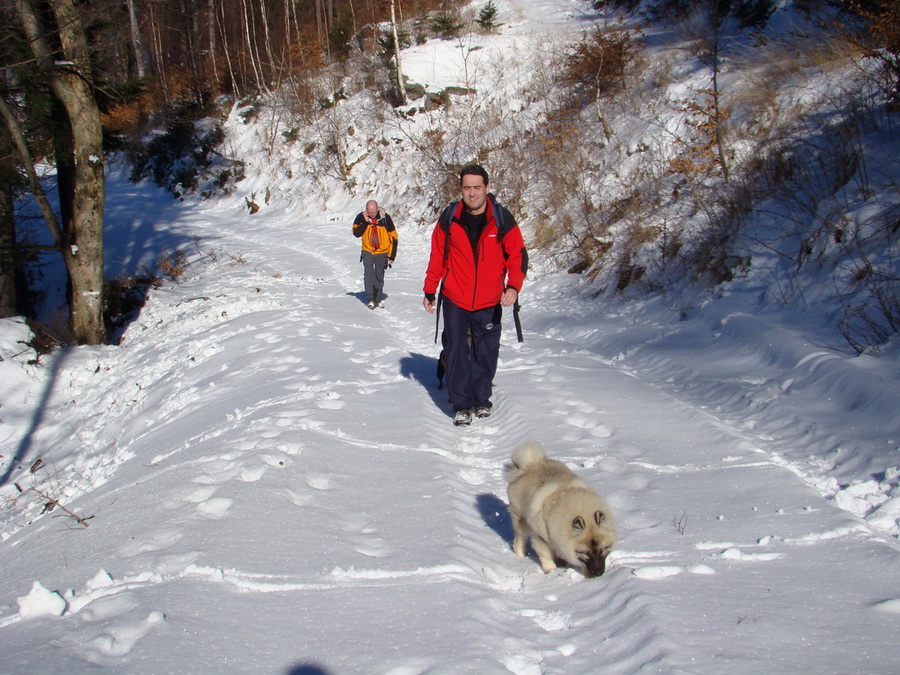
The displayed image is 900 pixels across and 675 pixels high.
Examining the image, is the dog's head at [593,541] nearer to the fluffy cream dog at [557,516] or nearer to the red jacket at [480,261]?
the fluffy cream dog at [557,516]

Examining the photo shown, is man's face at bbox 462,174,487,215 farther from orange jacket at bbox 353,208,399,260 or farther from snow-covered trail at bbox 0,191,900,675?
orange jacket at bbox 353,208,399,260

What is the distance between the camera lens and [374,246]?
11.3 meters

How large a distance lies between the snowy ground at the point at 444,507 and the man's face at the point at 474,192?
2.04 m

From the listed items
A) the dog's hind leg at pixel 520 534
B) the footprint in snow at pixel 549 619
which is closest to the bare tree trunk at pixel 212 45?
the dog's hind leg at pixel 520 534

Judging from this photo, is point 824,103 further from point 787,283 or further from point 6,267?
point 6,267

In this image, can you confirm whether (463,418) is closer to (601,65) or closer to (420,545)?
(420,545)

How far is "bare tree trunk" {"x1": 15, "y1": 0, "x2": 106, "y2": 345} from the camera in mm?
9375

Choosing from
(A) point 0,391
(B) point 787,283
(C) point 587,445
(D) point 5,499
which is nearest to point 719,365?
(B) point 787,283

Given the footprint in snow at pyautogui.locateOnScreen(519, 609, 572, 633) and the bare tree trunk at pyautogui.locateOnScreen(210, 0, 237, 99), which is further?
the bare tree trunk at pyautogui.locateOnScreen(210, 0, 237, 99)

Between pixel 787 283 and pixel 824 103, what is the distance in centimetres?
549

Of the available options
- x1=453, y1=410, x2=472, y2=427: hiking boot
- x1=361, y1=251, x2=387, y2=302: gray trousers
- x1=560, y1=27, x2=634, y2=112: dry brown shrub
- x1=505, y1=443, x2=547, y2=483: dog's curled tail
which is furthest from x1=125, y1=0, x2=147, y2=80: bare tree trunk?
x1=560, y1=27, x2=634, y2=112: dry brown shrub

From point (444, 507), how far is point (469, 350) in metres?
2.10

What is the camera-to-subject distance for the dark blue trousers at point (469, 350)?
552 cm

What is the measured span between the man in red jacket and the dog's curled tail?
6.40ft
